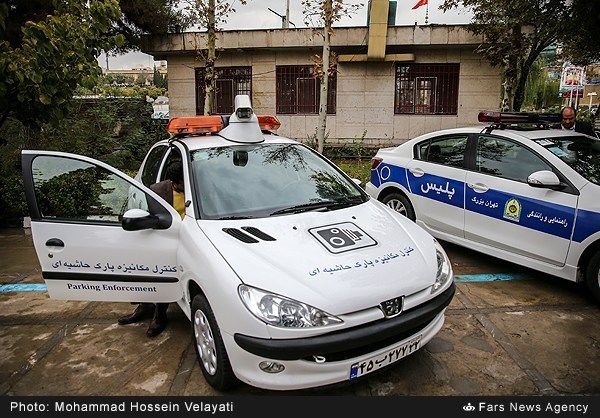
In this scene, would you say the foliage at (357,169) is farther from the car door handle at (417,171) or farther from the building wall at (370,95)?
the car door handle at (417,171)

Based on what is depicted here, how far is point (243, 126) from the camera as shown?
380 cm

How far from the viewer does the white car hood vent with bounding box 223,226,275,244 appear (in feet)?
8.85

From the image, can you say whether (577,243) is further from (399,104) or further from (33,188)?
(399,104)

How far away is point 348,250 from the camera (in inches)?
104

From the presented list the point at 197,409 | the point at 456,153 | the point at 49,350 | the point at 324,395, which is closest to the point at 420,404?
the point at 324,395

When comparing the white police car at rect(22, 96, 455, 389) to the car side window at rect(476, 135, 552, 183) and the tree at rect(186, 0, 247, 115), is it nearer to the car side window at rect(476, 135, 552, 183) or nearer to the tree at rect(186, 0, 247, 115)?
the car side window at rect(476, 135, 552, 183)

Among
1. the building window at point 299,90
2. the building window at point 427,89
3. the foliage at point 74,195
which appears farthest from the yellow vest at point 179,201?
the building window at point 427,89

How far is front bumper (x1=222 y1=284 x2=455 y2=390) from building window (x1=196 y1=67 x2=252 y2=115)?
11998mm

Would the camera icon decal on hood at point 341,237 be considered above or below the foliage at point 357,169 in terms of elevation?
above

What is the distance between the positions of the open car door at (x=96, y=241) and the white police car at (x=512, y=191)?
10.2 feet

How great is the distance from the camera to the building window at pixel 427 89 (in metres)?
12.6

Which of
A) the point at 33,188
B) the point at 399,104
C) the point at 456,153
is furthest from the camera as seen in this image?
the point at 399,104

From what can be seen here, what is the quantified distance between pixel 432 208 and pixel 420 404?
2.91 m

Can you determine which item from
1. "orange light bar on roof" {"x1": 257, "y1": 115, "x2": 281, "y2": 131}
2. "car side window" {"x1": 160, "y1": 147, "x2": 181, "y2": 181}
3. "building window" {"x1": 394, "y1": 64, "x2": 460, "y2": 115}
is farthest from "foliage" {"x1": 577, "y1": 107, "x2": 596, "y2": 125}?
"car side window" {"x1": 160, "y1": 147, "x2": 181, "y2": 181}
